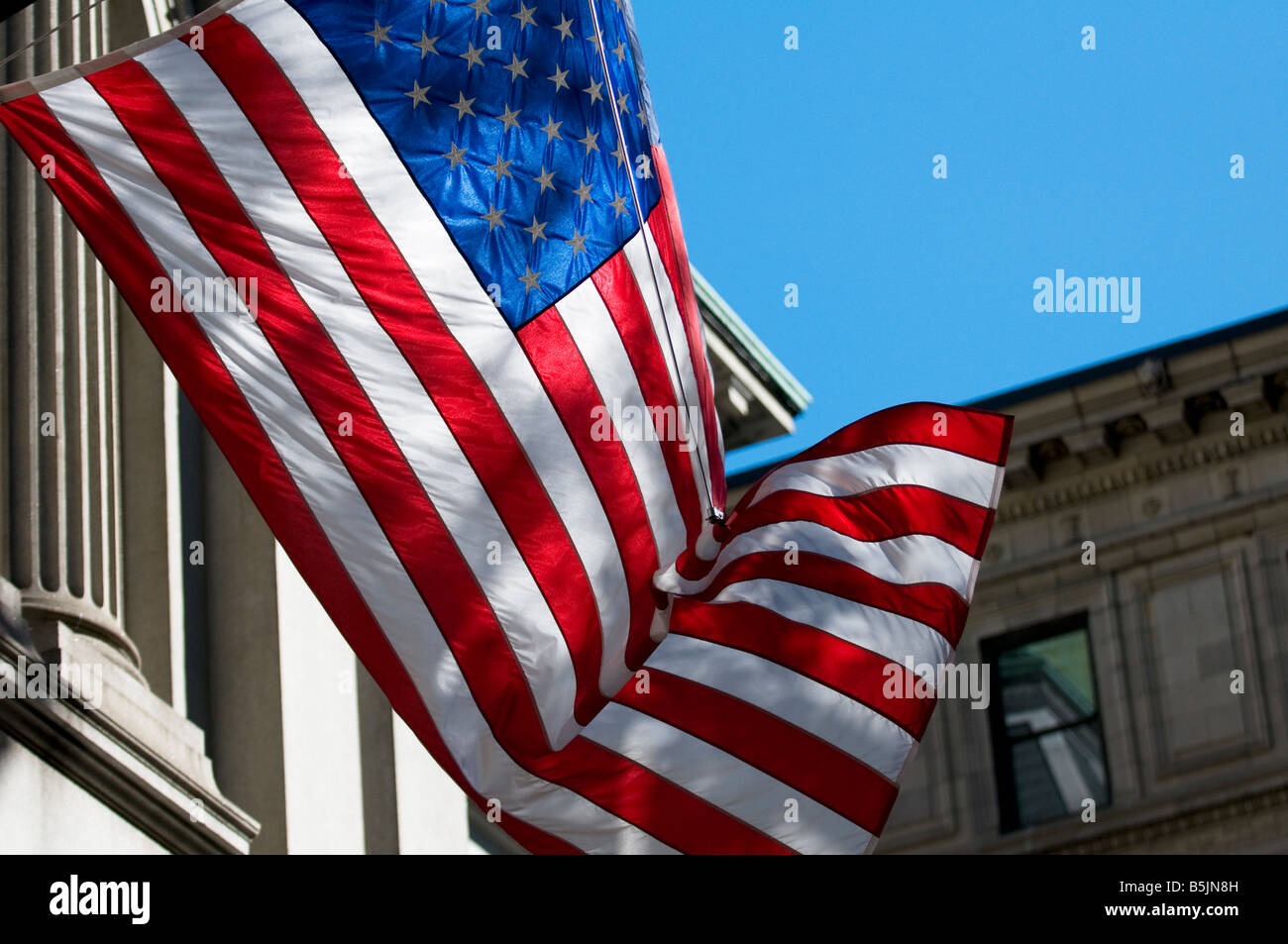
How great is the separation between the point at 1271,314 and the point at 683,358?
19.7 m

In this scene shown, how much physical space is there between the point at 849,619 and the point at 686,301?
1715 millimetres

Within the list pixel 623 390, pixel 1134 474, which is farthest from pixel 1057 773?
pixel 623 390

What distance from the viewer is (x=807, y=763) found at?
37.8 ft

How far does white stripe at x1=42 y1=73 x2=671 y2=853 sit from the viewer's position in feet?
32.2

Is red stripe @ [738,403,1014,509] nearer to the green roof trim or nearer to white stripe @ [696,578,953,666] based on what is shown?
white stripe @ [696,578,953,666]

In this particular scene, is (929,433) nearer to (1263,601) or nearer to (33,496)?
(33,496)

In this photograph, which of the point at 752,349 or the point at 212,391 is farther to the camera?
the point at 752,349

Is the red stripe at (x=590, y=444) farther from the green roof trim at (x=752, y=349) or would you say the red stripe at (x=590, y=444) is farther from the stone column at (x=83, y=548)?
the green roof trim at (x=752, y=349)

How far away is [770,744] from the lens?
37.6ft

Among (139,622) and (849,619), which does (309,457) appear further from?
(139,622)
